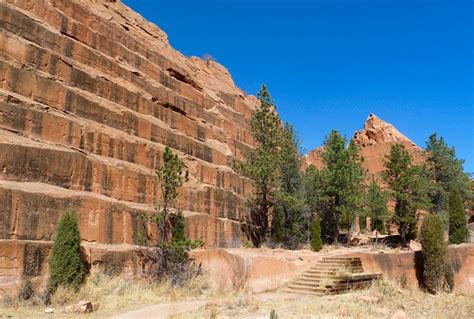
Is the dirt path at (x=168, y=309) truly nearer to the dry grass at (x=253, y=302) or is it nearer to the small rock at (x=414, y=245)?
the dry grass at (x=253, y=302)

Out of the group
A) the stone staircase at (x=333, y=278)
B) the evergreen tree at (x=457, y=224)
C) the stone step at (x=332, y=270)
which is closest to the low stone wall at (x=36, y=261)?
the stone staircase at (x=333, y=278)

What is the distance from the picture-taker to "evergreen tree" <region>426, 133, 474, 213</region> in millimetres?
36344

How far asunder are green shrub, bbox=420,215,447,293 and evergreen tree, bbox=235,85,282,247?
10.1 metres

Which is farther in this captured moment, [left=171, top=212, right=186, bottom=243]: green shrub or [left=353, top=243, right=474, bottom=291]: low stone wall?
[left=171, top=212, right=186, bottom=243]: green shrub

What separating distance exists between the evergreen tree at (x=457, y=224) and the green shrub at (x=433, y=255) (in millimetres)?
7156

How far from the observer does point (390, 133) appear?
64.4 metres

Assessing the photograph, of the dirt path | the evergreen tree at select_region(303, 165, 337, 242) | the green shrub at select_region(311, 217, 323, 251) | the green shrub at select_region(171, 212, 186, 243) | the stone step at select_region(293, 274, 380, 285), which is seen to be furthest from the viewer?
the evergreen tree at select_region(303, 165, 337, 242)

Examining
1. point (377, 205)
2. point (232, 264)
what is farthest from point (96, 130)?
point (377, 205)

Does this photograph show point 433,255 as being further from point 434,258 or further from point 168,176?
point 168,176

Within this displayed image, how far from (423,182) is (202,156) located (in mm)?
15505

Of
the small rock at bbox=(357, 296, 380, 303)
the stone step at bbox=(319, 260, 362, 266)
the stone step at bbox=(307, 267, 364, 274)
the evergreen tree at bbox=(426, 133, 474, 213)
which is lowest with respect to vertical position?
the small rock at bbox=(357, 296, 380, 303)

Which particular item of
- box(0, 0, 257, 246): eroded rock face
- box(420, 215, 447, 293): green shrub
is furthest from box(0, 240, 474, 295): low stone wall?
box(0, 0, 257, 246): eroded rock face

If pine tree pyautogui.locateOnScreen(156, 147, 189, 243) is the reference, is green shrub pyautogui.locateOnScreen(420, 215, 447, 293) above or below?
below

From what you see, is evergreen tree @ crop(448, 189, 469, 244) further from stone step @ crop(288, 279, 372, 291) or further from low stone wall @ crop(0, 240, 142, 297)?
low stone wall @ crop(0, 240, 142, 297)
